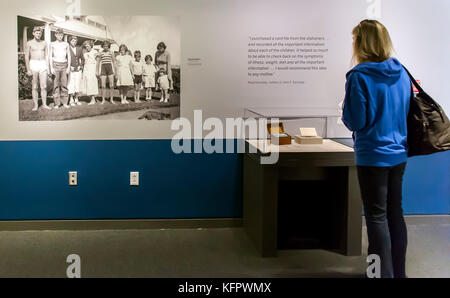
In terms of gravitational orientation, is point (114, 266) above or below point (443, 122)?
below

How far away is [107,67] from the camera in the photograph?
4.46 metres

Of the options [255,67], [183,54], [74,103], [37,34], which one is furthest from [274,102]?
[37,34]

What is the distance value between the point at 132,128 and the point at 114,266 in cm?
124

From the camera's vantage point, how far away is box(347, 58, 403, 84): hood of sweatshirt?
293cm

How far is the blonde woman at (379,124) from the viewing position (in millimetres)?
2945

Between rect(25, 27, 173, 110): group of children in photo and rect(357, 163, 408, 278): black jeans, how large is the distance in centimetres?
205

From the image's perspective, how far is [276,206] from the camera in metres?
3.86

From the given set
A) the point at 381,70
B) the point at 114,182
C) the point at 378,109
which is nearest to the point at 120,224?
the point at 114,182

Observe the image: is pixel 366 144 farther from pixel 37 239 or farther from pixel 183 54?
pixel 37 239

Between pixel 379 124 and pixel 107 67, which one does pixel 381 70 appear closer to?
pixel 379 124

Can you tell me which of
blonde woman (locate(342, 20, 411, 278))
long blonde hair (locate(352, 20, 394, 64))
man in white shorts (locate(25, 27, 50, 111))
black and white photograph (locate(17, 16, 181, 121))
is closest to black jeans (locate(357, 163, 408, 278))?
blonde woman (locate(342, 20, 411, 278))

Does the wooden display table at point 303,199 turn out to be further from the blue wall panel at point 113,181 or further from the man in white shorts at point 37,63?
the man in white shorts at point 37,63

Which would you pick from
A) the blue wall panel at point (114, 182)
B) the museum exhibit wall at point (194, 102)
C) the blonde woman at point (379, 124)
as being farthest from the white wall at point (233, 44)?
the blonde woman at point (379, 124)

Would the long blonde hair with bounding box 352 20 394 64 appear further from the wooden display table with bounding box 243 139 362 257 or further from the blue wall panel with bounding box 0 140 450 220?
the blue wall panel with bounding box 0 140 450 220
